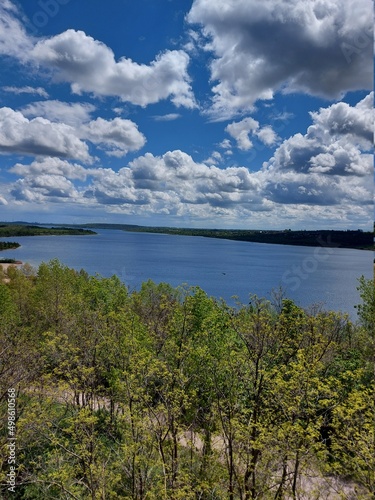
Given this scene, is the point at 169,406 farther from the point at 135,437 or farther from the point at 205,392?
the point at 205,392

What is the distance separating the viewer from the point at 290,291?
85688mm

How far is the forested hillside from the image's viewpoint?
12.5 meters

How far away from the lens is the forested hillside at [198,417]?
12.5m

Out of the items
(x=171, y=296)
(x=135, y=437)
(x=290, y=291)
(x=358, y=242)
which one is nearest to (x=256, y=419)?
(x=135, y=437)

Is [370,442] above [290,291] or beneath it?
above

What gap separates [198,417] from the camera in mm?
18938

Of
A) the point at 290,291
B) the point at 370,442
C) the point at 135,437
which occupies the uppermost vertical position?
the point at 370,442

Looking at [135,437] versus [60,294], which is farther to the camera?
[60,294]

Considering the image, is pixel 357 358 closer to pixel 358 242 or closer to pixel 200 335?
pixel 200 335

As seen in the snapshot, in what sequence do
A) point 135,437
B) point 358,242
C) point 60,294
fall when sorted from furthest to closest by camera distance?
point 358,242 < point 60,294 < point 135,437

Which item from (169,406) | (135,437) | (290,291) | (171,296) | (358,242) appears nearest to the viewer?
(135,437)

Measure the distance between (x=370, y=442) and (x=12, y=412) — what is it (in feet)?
42.4

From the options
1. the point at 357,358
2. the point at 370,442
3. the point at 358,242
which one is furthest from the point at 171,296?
the point at 358,242

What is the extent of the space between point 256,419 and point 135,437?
4.59 meters
